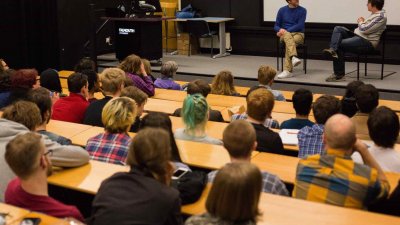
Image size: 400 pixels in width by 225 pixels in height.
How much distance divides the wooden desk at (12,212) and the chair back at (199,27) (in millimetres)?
8259

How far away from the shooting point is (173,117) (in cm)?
480

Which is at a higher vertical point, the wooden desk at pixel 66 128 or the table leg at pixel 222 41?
the table leg at pixel 222 41

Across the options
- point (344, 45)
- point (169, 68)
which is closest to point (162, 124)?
point (169, 68)

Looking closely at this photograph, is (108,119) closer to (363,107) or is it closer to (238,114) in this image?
Answer: (238,114)

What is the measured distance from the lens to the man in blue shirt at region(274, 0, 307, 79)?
856 centimetres

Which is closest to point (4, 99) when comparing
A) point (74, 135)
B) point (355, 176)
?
point (74, 135)

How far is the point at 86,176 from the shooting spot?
3.15 m

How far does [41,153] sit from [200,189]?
80 cm

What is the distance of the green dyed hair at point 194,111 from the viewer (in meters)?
3.67

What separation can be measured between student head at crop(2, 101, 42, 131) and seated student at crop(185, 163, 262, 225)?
1.75 m

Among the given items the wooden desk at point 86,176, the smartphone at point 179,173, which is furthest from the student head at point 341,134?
the wooden desk at point 86,176

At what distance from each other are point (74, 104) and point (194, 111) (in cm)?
170

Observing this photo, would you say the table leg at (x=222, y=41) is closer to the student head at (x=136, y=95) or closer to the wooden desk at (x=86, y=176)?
the student head at (x=136, y=95)

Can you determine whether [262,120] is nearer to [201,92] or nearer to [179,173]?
[179,173]
